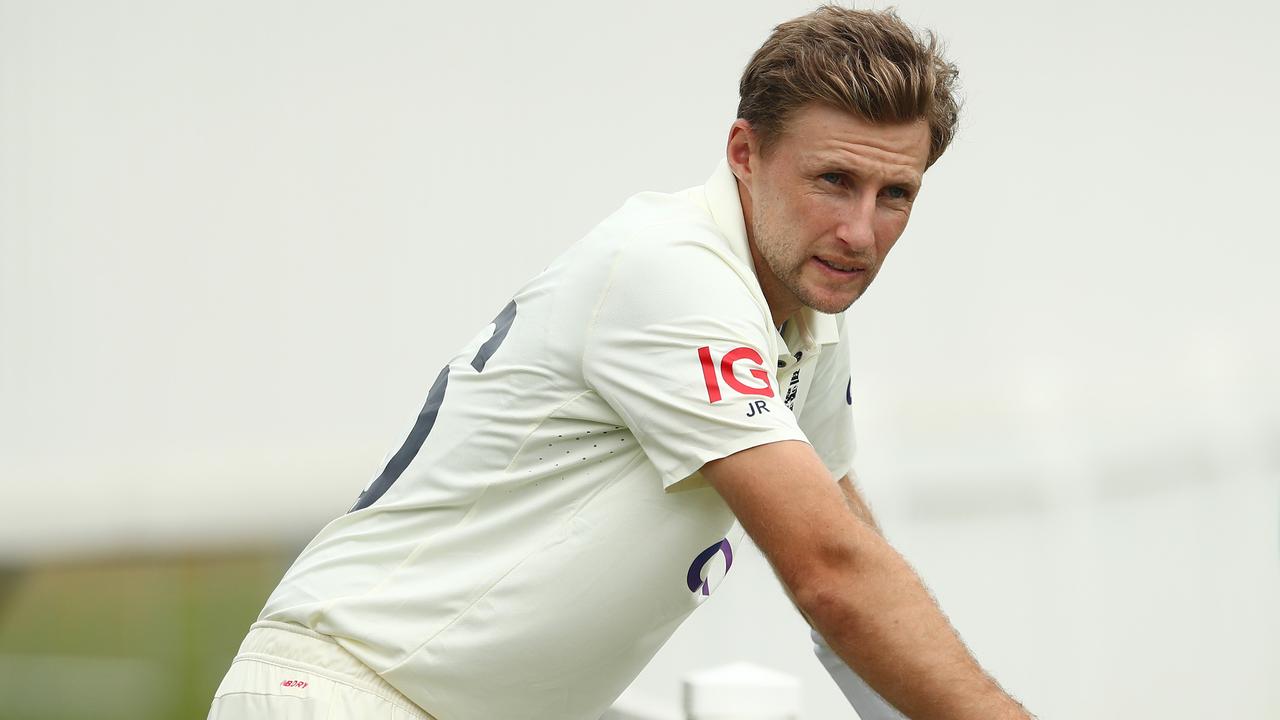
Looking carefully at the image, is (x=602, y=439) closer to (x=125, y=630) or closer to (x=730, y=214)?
(x=730, y=214)

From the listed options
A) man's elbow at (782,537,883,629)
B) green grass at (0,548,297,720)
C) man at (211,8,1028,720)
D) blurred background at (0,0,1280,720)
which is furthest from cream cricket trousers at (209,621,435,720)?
green grass at (0,548,297,720)

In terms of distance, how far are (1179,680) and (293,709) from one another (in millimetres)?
1898

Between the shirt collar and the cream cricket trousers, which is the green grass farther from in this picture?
the shirt collar

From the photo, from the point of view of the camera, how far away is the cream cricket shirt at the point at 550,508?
677 mm

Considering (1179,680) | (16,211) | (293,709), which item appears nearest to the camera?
(293,709)

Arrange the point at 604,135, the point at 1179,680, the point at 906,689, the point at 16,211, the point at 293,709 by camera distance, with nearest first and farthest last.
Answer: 1. the point at 906,689
2. the point at 293,709
3. the point at 1179,680
4. the point at 16,211
5. the point at 604,135

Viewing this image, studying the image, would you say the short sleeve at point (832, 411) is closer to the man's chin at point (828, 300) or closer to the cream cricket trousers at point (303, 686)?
the man's chin at point (828, 300)

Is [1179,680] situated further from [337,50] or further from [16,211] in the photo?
[16,211]

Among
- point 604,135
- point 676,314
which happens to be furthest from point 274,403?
point 676,314

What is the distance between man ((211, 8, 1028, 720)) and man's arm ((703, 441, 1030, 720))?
0.03 meters

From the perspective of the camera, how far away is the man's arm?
569 mm

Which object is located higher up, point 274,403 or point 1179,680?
point 274,403

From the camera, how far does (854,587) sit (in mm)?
590

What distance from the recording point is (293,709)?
750 mm
